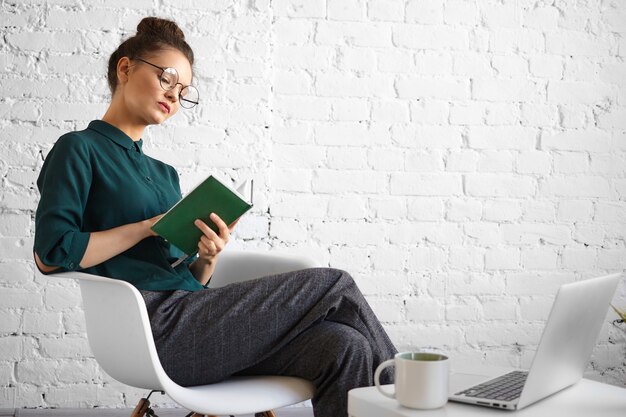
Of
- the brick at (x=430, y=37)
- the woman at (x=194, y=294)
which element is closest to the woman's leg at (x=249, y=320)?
the woman at (x=194, y=294)

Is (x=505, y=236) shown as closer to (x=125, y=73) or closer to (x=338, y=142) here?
(x=338, y=142)

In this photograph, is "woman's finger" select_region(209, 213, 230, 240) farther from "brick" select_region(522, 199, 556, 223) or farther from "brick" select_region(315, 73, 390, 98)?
"brick" select_region(522, 199, 556, 223)

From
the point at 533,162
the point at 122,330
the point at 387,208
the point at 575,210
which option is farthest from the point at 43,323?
the point at 575,210

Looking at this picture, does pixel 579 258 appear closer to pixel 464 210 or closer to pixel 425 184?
pixel 464 210

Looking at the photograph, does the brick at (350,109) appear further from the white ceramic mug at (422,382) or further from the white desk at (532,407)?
the white ceramic mug at (422,382)

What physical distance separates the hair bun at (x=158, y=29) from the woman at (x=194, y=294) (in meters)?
0.12

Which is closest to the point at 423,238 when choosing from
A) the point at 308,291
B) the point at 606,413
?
the point at 308,291

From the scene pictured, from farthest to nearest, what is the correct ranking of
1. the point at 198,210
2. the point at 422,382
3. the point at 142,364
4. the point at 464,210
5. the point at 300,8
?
the point at 464,210, the point at 300,8, the point at 198,210, the point at 142,364, the point at 422,382

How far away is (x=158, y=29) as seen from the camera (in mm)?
1842

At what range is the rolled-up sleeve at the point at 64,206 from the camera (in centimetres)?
155

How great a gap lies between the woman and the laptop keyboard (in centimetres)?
22

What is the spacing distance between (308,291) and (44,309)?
124 cm

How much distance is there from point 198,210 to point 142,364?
0.33 meters

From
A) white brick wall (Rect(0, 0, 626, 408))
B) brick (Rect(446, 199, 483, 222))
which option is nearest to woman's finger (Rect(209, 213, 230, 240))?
white brick wall (Rect(0, 0, 626, 408))
